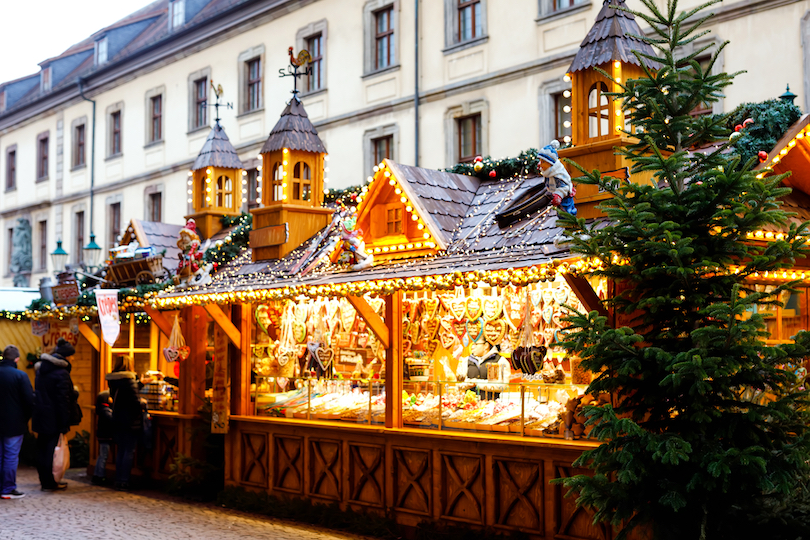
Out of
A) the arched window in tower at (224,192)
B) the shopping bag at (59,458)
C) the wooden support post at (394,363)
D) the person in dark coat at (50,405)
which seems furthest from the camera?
the arched window in tower at (224,192)

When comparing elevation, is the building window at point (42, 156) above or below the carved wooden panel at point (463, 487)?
above

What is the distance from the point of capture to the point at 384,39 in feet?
69.4

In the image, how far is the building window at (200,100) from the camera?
25859 mm

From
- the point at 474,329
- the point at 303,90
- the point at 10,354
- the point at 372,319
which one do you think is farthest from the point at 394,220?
the point at 303,90

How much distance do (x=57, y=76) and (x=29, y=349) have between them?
A: 19628 millimetres

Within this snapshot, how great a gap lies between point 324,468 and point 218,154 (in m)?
6.79

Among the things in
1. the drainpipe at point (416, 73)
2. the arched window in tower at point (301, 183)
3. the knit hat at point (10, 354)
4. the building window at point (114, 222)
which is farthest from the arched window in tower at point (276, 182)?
the building window at point (114, 222)

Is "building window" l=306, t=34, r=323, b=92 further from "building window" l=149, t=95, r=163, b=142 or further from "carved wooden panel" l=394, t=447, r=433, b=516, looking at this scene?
"carved wooden panel" l=394, t=447, r=433, b=516

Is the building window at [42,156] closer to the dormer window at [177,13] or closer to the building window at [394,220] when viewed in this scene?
the dormer window at [177,13]

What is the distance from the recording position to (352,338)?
1103cm

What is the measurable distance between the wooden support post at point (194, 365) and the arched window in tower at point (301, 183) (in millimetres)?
1995

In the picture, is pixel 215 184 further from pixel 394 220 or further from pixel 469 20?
pixel 469 20

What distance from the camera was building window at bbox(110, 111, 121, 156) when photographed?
96.9 ft

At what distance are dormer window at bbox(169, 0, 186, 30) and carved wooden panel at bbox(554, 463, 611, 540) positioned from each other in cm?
2225
